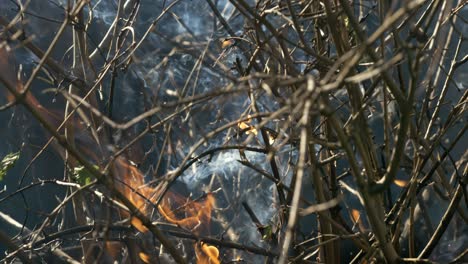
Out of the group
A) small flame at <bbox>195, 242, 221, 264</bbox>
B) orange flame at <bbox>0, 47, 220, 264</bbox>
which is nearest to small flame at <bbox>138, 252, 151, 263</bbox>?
orange flame at <bbox>0, 47, 220, 264</bbox>

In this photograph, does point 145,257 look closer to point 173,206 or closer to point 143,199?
point 143,199

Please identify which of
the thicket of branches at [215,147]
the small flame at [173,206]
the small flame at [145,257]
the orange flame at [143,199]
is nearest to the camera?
the thicket of branches at [215,147]

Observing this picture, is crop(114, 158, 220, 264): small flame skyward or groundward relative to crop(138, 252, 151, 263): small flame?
skyward

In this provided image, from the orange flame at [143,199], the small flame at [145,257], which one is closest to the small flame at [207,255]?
the orange flame at [143,199]

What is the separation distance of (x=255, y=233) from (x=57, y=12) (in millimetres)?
1776

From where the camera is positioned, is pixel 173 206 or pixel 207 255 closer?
pixel 207 255

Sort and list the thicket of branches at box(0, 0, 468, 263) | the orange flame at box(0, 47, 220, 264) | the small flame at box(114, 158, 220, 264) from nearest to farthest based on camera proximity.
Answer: the thicket of branches at box(0, 0, 468, 263)
the small flame at box(114, 158, 220, 264)
the orange flame at box(0, 47, 220, 264)

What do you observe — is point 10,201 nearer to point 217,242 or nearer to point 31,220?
point 31,220

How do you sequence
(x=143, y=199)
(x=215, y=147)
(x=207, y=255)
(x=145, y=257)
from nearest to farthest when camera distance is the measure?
(x=145, y=257) → (x=143, y=199) → (x=207, y=255) → (x=215, y=147)

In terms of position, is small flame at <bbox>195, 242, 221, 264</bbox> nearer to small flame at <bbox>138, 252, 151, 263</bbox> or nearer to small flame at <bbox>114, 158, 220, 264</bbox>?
small flame at <bbox>114, 158, 220, 264</bbox>

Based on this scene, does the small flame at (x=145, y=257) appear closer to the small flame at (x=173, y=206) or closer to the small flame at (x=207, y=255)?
the small flame at (x=173, y=206)

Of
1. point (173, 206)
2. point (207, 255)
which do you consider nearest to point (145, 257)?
point (207, 255)

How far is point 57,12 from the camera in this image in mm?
4609

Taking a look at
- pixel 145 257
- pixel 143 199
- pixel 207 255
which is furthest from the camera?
pixel 207 255
